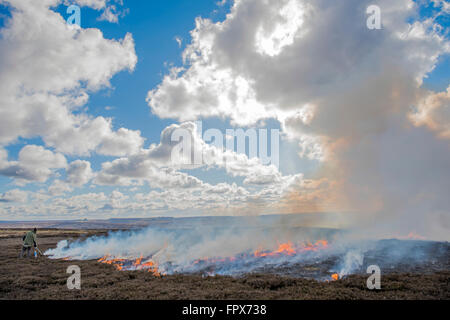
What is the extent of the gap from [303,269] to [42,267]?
85.9 ft

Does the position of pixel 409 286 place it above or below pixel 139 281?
above

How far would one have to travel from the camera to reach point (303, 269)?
21.4 meters

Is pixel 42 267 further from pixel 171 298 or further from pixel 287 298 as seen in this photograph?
pixel 287 298

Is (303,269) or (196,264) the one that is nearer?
(303,269)

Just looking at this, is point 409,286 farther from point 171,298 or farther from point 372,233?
point 372,233

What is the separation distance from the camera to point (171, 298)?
13.2m

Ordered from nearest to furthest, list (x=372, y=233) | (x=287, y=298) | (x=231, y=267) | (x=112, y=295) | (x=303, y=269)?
(x=287, y=298), (x=112, y=295), (x=303, y=269), (x=231, y=267), (x=372, y=233)

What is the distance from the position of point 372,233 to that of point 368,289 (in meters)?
47.2
